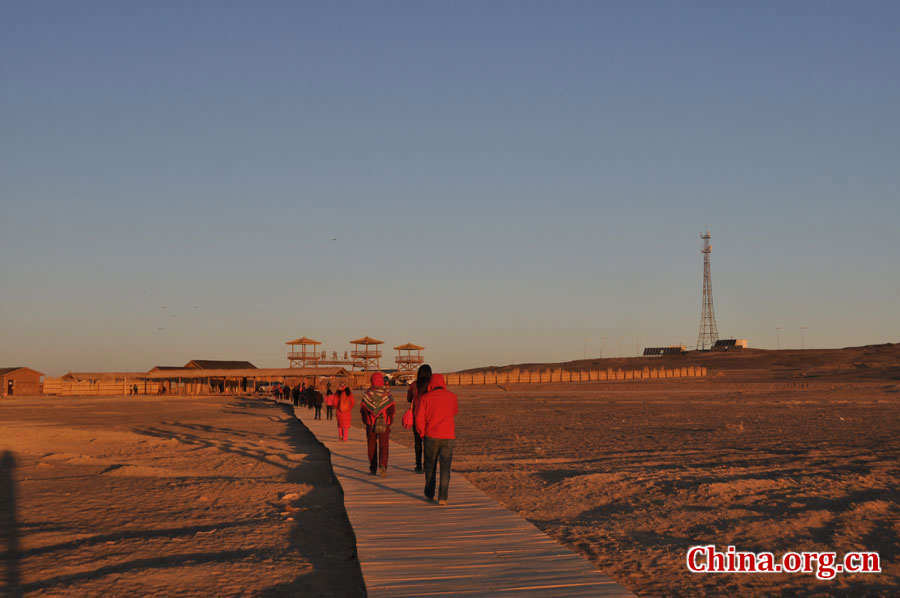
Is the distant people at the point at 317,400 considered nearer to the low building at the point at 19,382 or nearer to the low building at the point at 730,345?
the low building at the point at 19,382

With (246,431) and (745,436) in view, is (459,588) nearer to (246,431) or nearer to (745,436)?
(745,436)

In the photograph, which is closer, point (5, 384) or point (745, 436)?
point (745, 436)

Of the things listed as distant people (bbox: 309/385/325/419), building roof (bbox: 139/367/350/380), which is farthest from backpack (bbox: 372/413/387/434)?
building roof (bbox: 139/367/350/380)

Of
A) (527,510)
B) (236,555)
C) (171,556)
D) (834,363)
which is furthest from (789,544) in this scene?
(834,363)

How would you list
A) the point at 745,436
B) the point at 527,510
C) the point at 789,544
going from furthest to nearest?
the point at 745,436 → the point at 527,510 → the point at 789,544

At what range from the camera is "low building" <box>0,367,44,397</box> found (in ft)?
262

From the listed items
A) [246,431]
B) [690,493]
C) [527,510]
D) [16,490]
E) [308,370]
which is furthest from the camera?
[308,370]

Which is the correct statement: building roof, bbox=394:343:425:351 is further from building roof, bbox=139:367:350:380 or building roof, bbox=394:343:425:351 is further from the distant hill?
the distant hill

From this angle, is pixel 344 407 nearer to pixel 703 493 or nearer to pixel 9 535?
pixel 9 535

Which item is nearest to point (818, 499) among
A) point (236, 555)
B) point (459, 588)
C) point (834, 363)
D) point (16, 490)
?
point (459, 588)

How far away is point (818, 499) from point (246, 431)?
2297cm

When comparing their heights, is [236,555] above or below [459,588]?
below

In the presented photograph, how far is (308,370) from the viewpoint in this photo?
75375 mm

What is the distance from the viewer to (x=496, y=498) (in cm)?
1240
